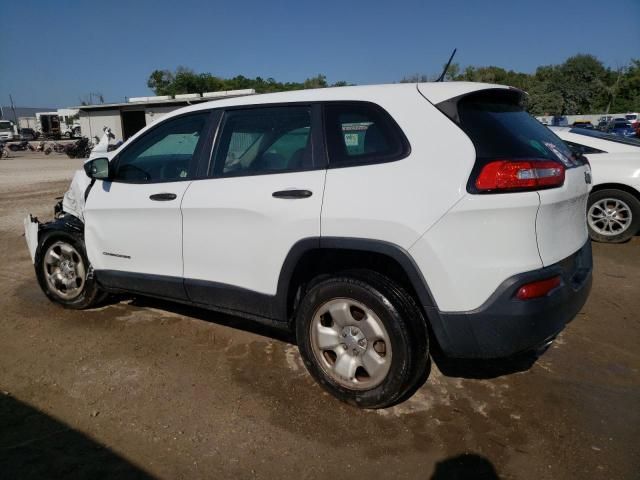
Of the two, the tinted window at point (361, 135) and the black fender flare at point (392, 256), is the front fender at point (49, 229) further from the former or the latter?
the tinted window at point (361, 135)

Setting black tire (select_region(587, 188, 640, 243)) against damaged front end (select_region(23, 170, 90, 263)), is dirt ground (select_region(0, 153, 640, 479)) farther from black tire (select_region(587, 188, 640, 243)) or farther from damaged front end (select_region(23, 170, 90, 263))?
black tire (select_region(587, 188, 640, 243))

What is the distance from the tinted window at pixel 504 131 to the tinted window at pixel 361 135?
0.37m

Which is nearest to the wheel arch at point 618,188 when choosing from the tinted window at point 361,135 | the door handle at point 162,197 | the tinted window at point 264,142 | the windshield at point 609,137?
the windshield at point 609,137

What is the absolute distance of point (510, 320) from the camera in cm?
235

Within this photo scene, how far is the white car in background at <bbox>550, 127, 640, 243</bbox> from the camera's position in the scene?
6.22 meters

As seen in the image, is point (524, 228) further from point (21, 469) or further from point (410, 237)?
point (21, 469)

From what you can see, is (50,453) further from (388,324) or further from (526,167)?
(526,167)

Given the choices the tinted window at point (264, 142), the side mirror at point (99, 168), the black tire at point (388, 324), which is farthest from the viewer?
the side mirror at point (99, 168)

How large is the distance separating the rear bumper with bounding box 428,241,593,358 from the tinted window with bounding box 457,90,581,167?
1.96 ft

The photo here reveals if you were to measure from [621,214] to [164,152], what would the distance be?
5866 millimetres

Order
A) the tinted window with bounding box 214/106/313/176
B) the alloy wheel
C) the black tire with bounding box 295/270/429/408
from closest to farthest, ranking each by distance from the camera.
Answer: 1. the black tire with bounding box 295/270/429/408
2. the alloy wheel
3. the tinted window with bounding box 214/106/313/176

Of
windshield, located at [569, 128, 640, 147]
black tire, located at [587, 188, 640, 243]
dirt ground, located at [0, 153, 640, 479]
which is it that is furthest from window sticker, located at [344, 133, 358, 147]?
windshield, located at [569, 128, 640, 147]

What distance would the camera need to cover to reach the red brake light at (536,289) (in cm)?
233

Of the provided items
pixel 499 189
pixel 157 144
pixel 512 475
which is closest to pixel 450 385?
pixel 512 475
